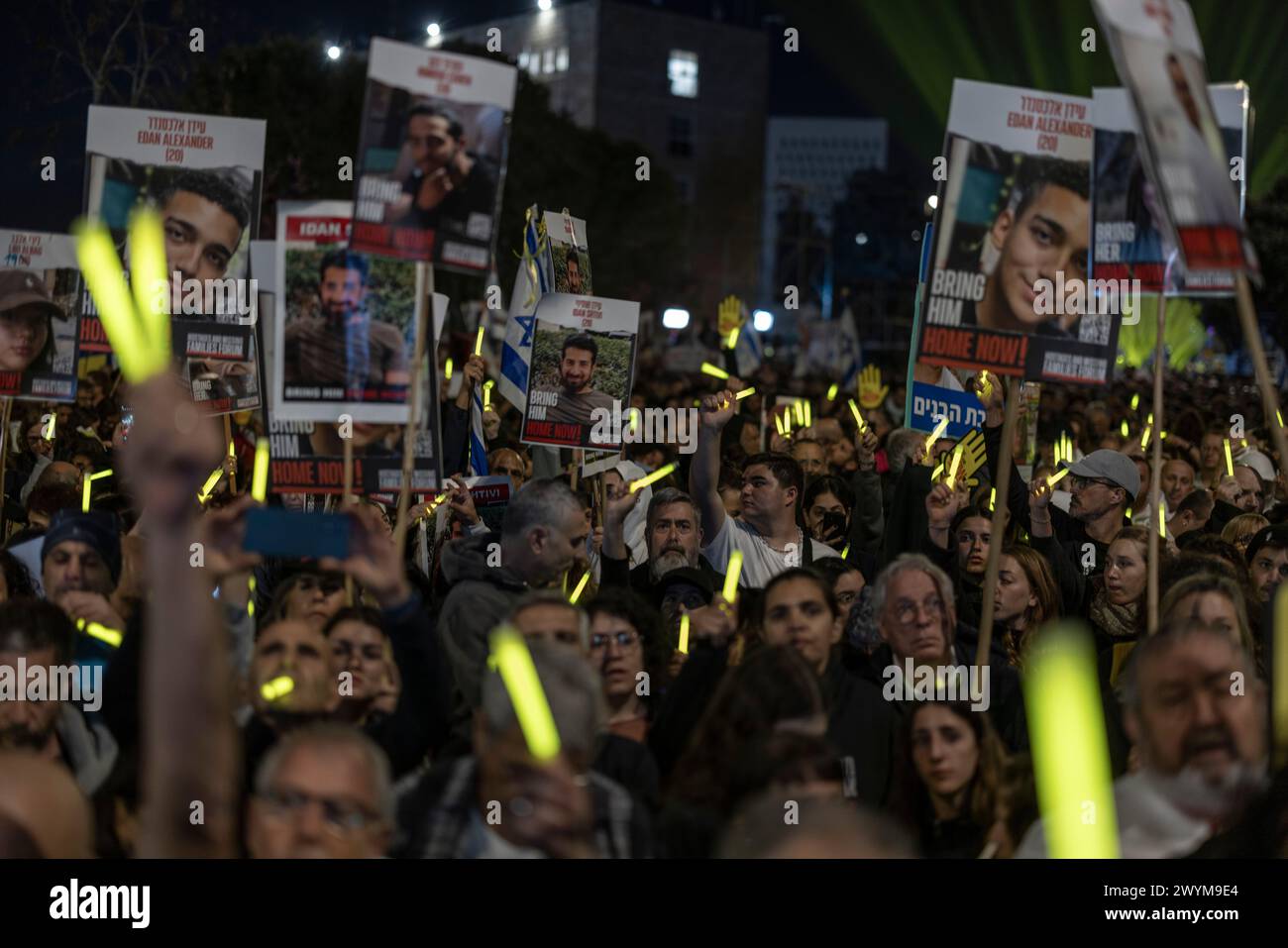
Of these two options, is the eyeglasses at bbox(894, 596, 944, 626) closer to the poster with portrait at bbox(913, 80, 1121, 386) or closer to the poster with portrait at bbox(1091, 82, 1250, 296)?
the poster with portrait at bbox(913, 80, 1121, 386)

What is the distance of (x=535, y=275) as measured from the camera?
9.90m

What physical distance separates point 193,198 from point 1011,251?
3.38m

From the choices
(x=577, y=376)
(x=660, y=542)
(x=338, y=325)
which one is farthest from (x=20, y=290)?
(x=660, y=542)

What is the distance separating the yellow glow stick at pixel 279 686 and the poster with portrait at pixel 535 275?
464 centimetres

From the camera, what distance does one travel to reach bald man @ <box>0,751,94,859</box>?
3852 millimetres

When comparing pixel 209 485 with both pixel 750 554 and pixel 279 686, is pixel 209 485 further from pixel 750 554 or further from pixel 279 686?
pixel 279 686

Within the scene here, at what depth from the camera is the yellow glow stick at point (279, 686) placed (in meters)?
4.84

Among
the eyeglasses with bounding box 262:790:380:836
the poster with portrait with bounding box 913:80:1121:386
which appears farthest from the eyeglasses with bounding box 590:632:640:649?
the eyeglasses with bounding box 262:790:380:836

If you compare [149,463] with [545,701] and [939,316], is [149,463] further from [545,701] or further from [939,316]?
[939,316]

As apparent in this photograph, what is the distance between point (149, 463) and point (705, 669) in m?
3.07

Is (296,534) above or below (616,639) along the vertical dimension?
above

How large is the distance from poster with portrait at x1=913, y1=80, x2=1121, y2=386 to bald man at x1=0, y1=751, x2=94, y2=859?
3.58 meters
